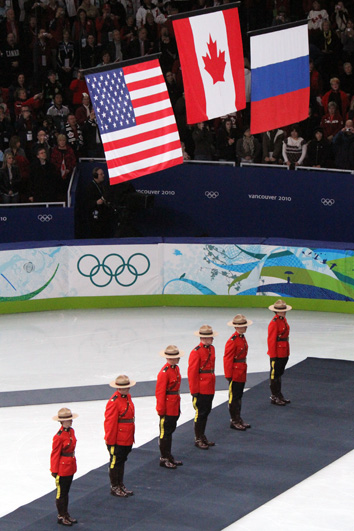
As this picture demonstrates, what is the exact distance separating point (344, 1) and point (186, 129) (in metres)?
5.16

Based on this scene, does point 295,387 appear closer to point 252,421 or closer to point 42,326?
point 252,421

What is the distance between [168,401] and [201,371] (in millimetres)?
930

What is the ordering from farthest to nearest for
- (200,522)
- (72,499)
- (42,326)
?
(42,326)
(72,499)
(200,522)

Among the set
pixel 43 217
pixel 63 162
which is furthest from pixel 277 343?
pixel 63 162

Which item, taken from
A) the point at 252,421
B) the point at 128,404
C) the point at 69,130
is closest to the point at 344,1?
the point at 69,130

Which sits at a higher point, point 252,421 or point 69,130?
point 69,130

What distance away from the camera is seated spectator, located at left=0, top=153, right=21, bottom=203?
74.0 feet

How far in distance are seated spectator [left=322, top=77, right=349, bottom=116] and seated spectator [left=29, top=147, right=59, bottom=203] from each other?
6.00 m

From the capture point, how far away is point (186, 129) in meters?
23.9

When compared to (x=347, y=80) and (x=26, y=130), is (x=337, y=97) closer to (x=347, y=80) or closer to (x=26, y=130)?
(x=347, y=80)

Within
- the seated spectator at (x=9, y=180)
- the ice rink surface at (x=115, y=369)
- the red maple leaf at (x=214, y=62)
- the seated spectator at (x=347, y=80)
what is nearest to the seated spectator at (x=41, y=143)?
the seated spectator at (x=9, y=180)

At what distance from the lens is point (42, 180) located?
23.0 metres

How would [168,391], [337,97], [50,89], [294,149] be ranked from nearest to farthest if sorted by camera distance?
[168,391] → [294,149] → [337,97] → [50,89]

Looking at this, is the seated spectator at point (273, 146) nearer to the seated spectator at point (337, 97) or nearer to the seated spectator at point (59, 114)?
the seated spectator at point (337, 97)
